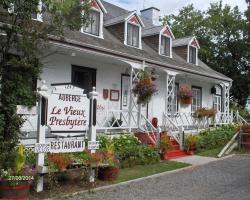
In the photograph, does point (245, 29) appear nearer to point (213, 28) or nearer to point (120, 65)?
point (213, 28)

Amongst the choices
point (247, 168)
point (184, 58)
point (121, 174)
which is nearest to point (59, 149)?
point (121, 174)

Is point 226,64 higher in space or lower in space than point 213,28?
lower

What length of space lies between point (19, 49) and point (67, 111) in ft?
5.94

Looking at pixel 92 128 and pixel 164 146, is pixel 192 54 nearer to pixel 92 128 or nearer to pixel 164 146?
pixel 164 146

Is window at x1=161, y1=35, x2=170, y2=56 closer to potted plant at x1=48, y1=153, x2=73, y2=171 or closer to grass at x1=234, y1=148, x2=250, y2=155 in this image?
grass at x1=234, y1=148, x2=250, y2=155

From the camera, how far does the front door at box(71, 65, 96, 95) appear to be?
15.2m

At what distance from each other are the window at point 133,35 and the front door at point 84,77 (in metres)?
3.81

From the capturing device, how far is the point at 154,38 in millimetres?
21250

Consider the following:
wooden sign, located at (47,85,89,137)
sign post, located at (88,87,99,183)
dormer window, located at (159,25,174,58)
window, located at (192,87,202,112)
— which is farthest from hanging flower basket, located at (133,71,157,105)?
window, located at (192,87,202,112)

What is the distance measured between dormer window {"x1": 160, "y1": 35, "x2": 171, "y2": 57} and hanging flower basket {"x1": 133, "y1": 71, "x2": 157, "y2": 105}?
6.26 metres

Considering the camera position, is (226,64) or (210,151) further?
(226,64)

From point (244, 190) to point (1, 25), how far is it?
22.6 feet

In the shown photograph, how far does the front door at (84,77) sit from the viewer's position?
15169mm

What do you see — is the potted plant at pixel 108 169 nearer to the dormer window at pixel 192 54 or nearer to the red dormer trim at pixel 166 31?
the red dormer trim at pixel 166 31
